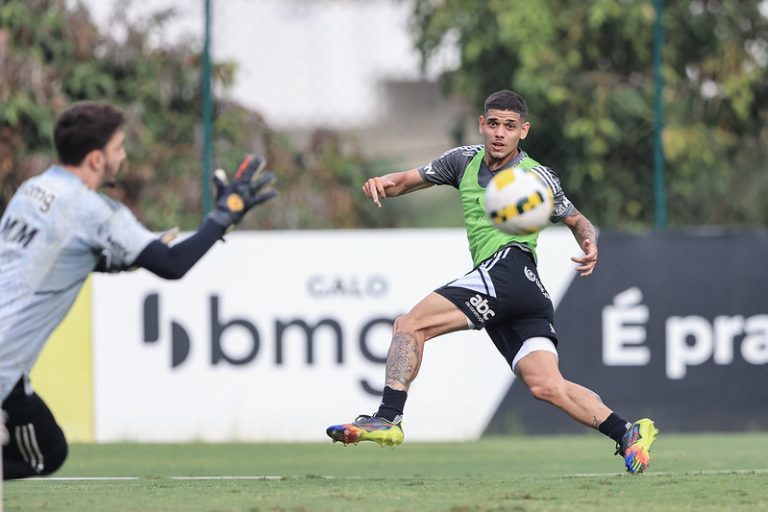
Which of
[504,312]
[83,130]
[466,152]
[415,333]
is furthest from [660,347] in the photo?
[83,130]

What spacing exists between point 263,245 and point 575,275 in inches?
116

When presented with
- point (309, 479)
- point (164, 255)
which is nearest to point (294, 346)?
point (309, 479)

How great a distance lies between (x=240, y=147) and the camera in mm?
14203

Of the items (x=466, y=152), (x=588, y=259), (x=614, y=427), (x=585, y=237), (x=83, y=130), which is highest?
(x=466, y=152)

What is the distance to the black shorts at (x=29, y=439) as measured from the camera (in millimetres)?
6254

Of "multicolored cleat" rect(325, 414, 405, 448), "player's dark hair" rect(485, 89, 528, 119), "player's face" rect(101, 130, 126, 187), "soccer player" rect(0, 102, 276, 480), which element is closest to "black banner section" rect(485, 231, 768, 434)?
"player's dark hair" rect(485, 89, 528, 119)

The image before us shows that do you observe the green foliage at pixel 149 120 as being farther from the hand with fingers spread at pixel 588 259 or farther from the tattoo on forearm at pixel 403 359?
the hand with fingers spread at pixel 588 259

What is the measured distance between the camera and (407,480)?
811 centimetres

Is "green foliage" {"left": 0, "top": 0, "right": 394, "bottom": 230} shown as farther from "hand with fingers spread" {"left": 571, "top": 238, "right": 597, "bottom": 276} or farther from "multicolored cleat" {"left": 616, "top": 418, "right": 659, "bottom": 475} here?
"multicolored cleat" {"left": 616, "top": 418, "right": 659, "bottom": 475}

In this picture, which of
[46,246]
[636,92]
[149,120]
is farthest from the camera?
[636,92]

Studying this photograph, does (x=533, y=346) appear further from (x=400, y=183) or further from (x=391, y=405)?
(x=400, y=183)

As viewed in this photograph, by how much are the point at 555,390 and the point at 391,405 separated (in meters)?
0.93

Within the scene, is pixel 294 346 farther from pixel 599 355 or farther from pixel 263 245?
pixel 599 355

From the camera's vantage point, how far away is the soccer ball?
7.38 meters
